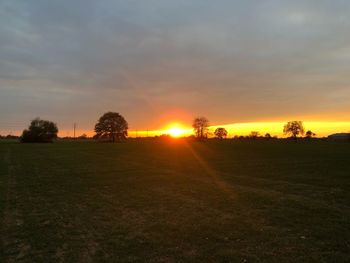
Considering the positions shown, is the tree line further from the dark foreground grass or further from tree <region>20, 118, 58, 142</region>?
the dark foreground grass

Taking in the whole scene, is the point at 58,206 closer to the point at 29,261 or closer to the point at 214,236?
the point at 29,261

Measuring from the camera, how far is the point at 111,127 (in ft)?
396

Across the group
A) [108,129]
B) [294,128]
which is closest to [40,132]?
[108,129]

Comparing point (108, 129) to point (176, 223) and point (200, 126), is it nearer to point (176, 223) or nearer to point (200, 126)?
point (200, 126)

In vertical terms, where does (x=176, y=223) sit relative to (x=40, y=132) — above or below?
below

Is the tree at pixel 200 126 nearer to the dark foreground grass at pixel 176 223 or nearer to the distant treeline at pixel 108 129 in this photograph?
the distant treeline at pixel 108 129

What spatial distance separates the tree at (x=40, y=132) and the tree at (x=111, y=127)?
15362 mm

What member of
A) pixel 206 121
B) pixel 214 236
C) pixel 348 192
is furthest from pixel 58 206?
pixel 206 121

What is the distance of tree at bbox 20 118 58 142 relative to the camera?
11175 centimetres

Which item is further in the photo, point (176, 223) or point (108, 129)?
point (108, 129)

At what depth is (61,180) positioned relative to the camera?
15977 mm

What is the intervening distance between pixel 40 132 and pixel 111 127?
24191 millimetres

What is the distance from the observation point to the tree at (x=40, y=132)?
111750 mm

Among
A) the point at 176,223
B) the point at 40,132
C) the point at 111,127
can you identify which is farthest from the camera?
the point at 111,127
